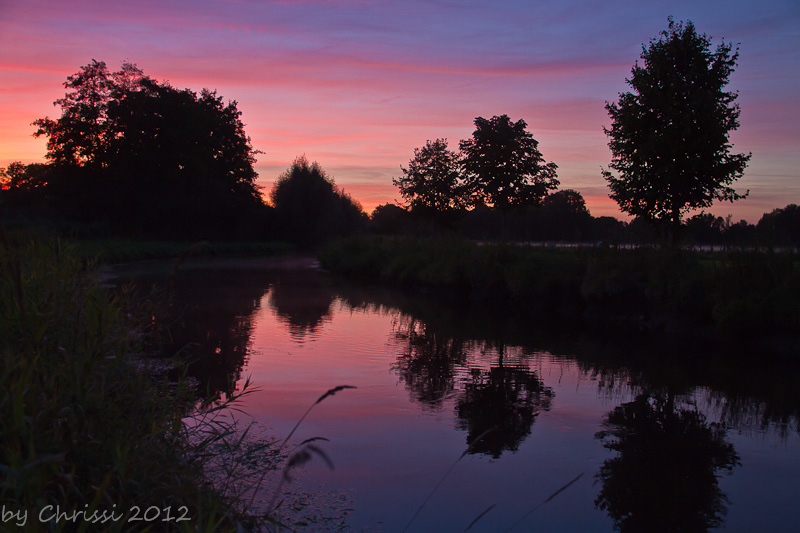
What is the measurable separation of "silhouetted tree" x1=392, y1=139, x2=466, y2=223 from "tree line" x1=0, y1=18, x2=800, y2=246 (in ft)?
0.24

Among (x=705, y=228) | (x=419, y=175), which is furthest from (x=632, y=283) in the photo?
(x=419, y=175)

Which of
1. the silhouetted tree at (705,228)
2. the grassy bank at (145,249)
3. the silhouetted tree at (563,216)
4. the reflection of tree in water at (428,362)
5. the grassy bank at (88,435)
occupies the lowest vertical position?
the reflection of tree in water at (428,362)

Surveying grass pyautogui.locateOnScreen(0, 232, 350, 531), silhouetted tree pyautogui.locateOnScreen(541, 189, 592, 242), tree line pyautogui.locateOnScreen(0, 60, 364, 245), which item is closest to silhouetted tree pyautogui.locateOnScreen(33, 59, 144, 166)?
tree line pyautogui.locateOnScreen(0, 60, 364, 245)

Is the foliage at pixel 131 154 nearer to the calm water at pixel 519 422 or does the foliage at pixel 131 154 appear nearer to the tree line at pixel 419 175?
the tree line at pixel 419 175

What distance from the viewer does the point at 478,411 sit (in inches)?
258

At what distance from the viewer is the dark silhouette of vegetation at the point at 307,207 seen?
191 ft

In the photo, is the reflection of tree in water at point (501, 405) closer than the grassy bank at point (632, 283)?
Yes

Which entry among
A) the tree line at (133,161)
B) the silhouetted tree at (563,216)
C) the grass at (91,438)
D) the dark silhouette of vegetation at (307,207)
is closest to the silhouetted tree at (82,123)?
the tree line at (133,161)

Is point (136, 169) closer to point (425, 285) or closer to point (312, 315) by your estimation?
point (425, 285)

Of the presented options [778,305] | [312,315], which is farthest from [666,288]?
[312,315]

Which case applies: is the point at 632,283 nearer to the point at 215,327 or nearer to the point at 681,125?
the point at 681,125

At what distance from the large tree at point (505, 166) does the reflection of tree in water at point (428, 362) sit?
18.4m

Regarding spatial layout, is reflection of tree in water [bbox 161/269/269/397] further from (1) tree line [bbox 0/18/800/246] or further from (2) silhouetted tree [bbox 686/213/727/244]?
(2) silhouetted tree [bbox 686/213/727/244]

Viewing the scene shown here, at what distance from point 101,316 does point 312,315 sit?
32.7ft
